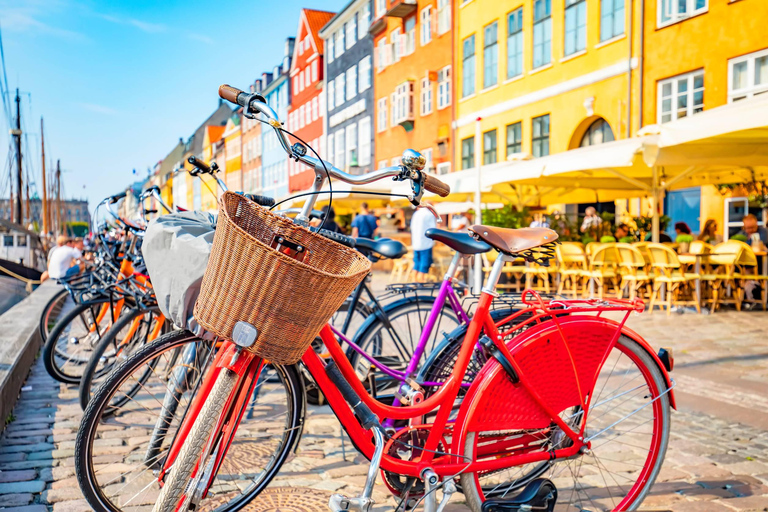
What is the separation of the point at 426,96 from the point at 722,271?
18333 mm

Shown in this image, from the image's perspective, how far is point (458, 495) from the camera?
3236mm

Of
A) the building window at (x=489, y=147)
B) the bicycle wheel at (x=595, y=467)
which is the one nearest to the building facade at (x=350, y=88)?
the building window at (x=489, y=147)

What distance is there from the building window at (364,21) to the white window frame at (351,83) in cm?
165

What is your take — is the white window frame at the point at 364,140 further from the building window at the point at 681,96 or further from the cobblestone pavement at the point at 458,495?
the cobblestone pavement at the point at 458,495

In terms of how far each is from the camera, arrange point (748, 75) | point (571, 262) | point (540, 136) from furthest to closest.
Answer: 1. point (540, 136)
2. point (748, 75)
3. point (571, 262)

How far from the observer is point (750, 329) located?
811 cm

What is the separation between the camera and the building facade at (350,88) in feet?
113

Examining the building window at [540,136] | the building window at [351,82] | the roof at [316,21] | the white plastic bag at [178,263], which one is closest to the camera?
the white plastic bag at [178,263]

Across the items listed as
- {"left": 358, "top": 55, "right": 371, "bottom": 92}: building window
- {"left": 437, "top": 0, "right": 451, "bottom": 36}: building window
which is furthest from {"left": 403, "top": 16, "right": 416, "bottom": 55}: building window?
{"left": 358, "top": 55, "right": 371, "bottom": 92}: building window

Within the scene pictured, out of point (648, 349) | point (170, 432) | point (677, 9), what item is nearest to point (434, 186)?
point (648, 349)

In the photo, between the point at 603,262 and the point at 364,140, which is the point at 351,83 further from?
the point at 603,262

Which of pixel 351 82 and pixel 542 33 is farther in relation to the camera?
pixel 351 82

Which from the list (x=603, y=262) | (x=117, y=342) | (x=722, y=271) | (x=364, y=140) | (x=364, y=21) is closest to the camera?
(x=117, y=342)

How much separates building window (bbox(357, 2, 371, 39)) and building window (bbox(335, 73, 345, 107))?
3283mm
